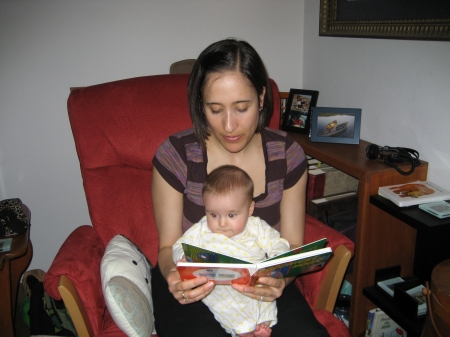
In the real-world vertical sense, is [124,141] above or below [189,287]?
above

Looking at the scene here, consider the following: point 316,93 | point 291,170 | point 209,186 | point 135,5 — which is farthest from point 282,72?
point 209,186

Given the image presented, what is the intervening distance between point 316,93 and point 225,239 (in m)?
1.09

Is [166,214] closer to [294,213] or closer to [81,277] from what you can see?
[81,277]

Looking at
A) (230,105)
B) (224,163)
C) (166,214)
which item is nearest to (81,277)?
(166,214)

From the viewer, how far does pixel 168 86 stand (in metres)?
1.49

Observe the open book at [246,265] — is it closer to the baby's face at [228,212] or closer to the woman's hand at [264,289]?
the woman's hand at [264,289]

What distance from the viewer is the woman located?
1060 millimetres

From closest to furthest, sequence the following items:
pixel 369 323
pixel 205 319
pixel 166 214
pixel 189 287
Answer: pixel 189 287, pixel 205 319, pixel 166 214, pixel 369 323

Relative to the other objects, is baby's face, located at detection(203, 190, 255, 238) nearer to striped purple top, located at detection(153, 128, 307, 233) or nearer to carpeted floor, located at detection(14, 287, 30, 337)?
striped purple top, located at detection(153, 128, 307, 233)

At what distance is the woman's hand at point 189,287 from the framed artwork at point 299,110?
1.14m

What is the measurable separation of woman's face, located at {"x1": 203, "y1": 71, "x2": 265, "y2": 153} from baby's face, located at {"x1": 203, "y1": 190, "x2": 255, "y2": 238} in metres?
0.19

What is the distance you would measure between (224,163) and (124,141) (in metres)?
→ 0.42

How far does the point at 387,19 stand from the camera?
57.4 inches

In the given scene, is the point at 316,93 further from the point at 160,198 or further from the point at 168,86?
the point at 160,198
